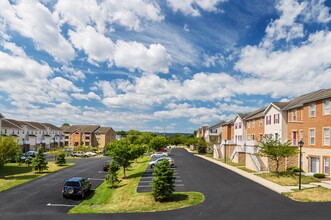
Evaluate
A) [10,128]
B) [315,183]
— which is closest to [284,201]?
[315,183]

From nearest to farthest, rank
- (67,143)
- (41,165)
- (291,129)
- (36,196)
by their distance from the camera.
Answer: (36,196)
(291,129)
(41,165)
(67,143)

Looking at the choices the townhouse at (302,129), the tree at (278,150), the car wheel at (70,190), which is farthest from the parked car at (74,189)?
the townhouse at (302,129)

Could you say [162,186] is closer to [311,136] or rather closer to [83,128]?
[311,136]

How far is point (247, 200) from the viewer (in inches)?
820

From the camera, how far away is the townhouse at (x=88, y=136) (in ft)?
387

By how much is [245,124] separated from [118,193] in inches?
1544

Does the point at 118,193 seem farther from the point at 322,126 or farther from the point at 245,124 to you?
the point at 245,124

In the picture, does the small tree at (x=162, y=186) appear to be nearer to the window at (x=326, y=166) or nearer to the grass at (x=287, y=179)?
the grass at (x=287, y=179)

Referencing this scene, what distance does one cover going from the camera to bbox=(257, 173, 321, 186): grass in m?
27.3

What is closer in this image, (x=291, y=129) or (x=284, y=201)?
(x=284, y=201)

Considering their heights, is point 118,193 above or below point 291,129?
below

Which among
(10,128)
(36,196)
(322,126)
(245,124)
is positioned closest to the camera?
(36,196)

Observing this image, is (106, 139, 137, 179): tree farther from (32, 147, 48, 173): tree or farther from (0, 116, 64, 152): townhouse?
(0, 116, 64, 152): townhouse

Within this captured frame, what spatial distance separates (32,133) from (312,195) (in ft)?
289
